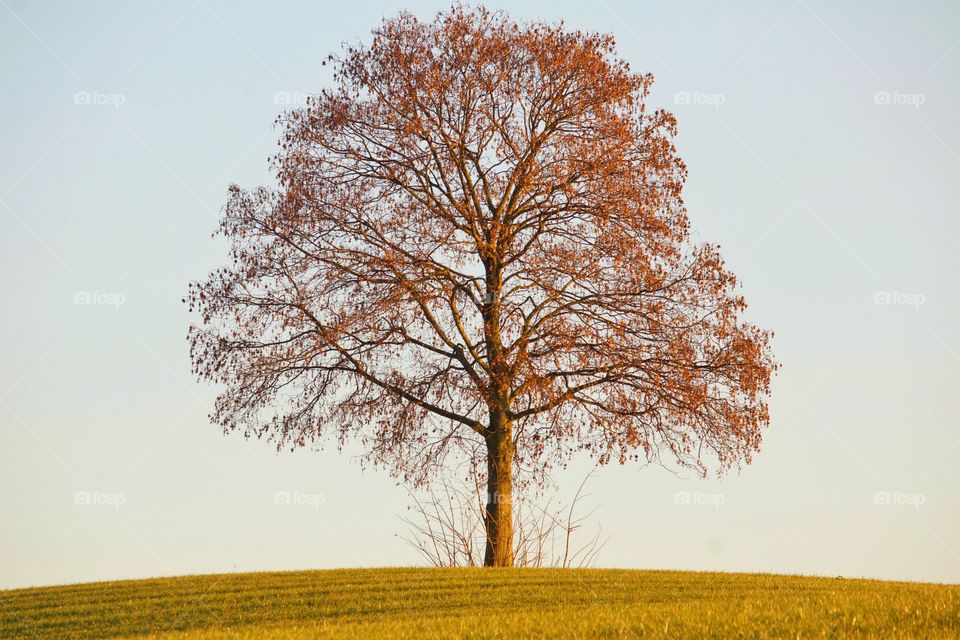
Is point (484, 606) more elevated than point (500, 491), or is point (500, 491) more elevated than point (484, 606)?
point (500, 491)

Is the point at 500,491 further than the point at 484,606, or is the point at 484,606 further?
the point at 500,491

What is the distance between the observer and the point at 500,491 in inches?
771

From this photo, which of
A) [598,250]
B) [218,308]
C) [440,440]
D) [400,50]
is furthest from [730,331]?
[218,308]

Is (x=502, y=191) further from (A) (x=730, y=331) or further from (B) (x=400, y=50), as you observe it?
(A) (x=730, y=331)

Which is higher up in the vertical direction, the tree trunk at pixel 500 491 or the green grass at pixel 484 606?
the tree trunk at pixel 500 491

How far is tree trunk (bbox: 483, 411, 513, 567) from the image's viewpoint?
1970 cm

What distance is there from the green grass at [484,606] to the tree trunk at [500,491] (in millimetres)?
2128

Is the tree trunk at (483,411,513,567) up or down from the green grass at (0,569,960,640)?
up

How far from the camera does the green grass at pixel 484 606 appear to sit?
10.8m

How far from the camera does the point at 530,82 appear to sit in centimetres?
2098

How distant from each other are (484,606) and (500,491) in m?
5.23

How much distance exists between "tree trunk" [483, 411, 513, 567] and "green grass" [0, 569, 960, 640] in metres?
2.13

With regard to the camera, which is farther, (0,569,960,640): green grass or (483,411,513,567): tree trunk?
(483,411,513,567): tree trunk

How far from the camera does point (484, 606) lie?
47.3 ft
